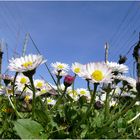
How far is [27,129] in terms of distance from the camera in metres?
2.22

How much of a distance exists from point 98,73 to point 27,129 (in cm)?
51

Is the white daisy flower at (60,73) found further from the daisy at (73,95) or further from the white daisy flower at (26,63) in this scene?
the white daisy flower at (26,63)

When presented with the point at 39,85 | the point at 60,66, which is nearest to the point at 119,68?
the point at 39,85

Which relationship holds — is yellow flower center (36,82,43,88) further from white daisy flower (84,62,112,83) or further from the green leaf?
the green leaf

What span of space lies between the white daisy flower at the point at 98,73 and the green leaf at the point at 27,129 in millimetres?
394

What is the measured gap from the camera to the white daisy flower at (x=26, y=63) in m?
2.44

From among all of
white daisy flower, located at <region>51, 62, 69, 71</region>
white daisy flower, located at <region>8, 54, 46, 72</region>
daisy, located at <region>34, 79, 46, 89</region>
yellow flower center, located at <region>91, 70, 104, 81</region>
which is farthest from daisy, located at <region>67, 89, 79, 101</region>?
yellow flower center, located at <region>91, 70, 104, 81</region>

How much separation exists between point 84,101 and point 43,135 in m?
1.09

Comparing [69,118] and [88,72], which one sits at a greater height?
[88,72]

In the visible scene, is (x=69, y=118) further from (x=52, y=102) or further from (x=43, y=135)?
(x=52, y=102)

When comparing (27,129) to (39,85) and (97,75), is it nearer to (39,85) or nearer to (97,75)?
(97,75)

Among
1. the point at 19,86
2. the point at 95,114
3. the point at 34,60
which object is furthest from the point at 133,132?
the point at 19,86

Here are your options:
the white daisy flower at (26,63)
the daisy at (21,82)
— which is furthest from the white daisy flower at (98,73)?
the daisy at (21,82)

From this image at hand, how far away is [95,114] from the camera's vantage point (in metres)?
3.01
